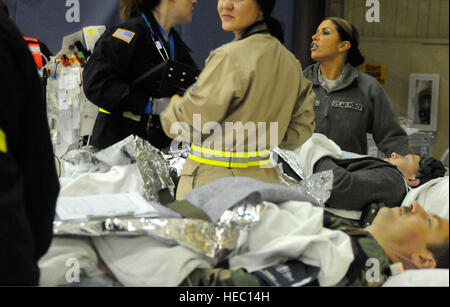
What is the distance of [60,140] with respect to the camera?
1.63 meters

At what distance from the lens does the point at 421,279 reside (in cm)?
99

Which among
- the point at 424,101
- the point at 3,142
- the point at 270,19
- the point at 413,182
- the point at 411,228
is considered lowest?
the point at 413,182

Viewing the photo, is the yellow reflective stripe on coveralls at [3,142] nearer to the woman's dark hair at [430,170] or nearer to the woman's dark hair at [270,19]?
the woman's dark hair at [270,19]

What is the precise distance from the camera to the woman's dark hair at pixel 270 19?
4.12 feet

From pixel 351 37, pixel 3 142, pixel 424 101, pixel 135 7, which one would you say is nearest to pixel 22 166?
pixel 3 142

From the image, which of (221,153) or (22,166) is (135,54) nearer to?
(221,153)

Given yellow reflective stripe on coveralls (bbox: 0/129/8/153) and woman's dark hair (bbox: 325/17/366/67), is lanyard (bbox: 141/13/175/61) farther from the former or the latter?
yellow reflective stripe on coveralls (bbox: 0/129/8/153)

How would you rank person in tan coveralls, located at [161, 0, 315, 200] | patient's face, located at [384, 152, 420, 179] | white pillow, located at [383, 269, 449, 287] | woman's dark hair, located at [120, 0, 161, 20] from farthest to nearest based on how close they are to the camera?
patient's face, located at [384, 152, 420, 179]
woman's dark hair, located at [120, 0, 161, 20]
person in tan coveralls, located at [161, 0, 315, 200]
white pillow, located at [383, 269, 449, 287]

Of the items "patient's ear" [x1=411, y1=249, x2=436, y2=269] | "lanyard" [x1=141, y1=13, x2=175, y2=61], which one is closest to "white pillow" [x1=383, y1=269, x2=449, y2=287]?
"patient's ear" [x1=411, y1=249, x2=436, y2=269]

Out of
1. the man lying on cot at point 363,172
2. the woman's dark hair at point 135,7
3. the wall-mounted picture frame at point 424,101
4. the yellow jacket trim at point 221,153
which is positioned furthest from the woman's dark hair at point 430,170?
the woman's dark hair at point 135,7

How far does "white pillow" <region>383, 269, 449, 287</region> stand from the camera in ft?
3.20

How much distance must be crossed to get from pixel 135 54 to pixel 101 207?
19.6 inches

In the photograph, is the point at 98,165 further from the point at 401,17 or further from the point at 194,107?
the point at 401,17

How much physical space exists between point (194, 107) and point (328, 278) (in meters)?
0.44
